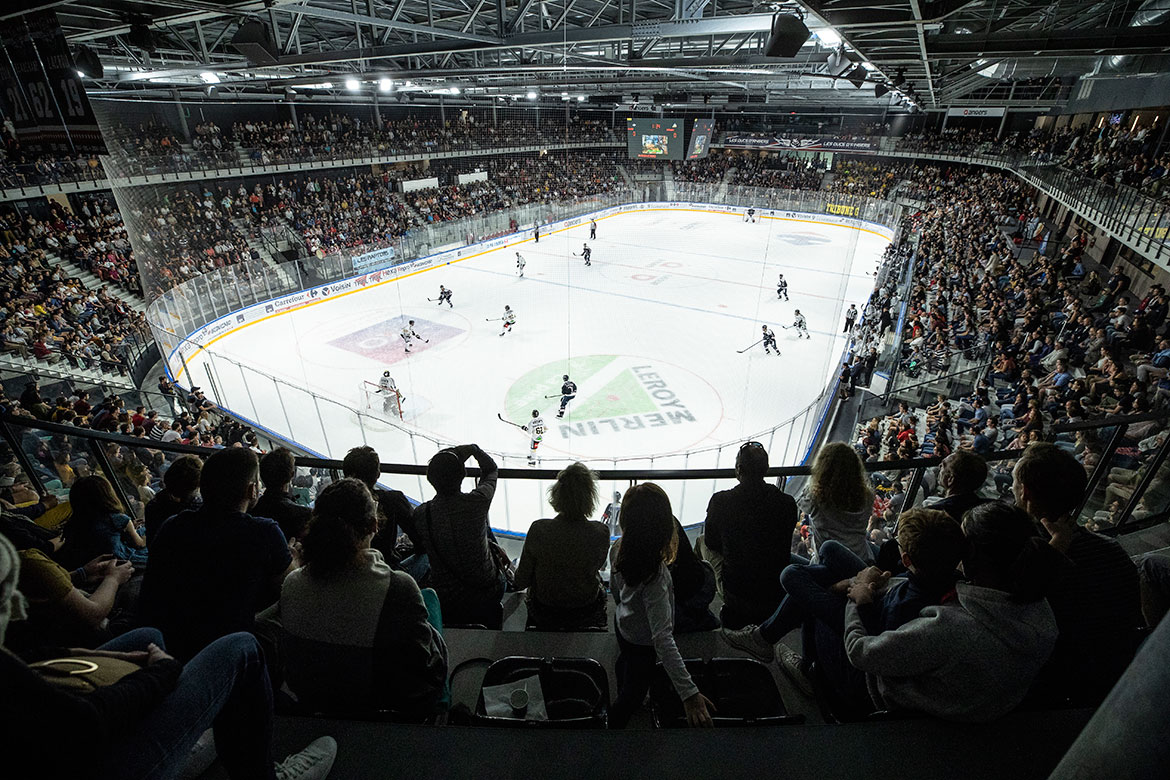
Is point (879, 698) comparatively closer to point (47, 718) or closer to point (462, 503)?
point (462, 503)

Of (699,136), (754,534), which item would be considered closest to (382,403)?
(754,534)

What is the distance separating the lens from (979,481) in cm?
286

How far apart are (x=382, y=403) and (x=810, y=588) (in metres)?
12.2

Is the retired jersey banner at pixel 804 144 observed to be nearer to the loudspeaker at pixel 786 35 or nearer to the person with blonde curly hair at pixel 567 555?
the loudspeaker at pixel 786 35

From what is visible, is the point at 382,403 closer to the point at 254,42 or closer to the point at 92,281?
the point at 254,42

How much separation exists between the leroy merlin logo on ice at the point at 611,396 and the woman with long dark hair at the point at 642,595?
9573mm

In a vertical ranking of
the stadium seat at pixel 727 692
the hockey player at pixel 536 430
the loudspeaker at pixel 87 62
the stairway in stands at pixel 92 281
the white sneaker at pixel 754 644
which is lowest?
the hockey player at pixel 536 430

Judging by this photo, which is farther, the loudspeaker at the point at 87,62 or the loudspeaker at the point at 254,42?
the loudspeaker at the point at 254,42

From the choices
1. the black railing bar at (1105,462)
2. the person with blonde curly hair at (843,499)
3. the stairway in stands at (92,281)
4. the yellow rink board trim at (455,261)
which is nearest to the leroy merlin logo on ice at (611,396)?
the yellow rink board trim at (455,261)

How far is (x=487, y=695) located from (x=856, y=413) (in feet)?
38.5

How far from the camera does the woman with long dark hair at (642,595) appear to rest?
7.52 feet

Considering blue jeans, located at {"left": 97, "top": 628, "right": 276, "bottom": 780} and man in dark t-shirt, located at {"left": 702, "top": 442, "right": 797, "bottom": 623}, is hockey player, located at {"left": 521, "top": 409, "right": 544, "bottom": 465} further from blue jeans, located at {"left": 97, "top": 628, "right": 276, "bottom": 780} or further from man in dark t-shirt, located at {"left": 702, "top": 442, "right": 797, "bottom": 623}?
blue jeans, located at {"left": 97, "top": 628, "right": 276, "bottom": 780}

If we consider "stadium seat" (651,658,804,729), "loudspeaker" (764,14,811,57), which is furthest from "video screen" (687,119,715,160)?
"stadium seat" (651,658,804,729)

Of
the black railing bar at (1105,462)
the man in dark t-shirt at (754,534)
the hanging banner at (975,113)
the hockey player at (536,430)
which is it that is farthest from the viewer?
the hanging banner at (975,113)
